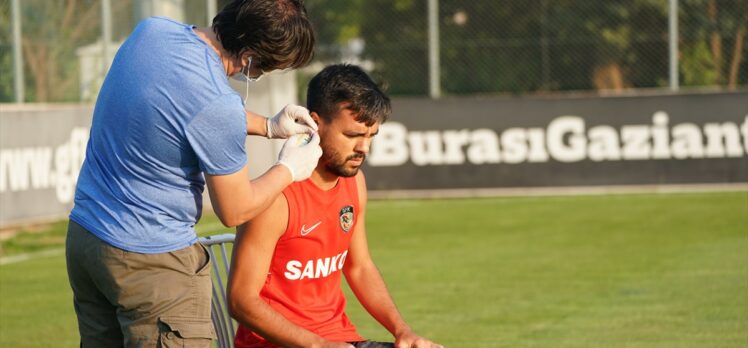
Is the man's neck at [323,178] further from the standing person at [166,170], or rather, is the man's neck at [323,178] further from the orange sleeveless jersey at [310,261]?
the standing person at [166,170]

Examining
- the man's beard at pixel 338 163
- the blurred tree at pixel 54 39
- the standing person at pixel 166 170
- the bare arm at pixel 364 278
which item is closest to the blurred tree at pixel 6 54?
the blurred tree at pixel 54 39

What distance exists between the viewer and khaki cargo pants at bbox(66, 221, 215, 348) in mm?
4383

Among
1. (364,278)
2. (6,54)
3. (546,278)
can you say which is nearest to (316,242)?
(364,278)

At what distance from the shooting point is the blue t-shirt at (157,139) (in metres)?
4.24

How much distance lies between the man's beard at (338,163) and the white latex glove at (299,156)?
0.40 meters

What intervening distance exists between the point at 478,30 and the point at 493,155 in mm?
6000

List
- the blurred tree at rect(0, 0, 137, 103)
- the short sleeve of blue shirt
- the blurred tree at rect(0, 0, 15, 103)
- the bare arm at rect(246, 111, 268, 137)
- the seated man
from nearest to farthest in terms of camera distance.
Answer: the short sleeve of blue shirt < the bare arm at rect(246, 111, 268, 137) < the seated man < the blurred tree at rect(0, 0, 15, 103) < the blurred tree at rect(0, 0, 137, 103)

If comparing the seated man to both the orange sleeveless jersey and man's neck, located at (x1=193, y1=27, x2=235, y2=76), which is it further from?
man's neck, located at (x1=193, y1=27, x2=235, y2=76)

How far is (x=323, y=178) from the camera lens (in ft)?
17.1

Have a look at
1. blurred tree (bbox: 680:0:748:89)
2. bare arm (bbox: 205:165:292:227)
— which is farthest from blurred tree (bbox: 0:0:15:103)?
blurred tree (bbox: 680:0:748:89)

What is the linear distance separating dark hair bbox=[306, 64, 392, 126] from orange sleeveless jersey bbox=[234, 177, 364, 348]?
31 cm

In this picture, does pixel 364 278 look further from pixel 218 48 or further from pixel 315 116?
pixel 218 48

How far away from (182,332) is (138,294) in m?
0.20

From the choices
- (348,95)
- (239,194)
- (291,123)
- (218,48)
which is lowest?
(239,194)
